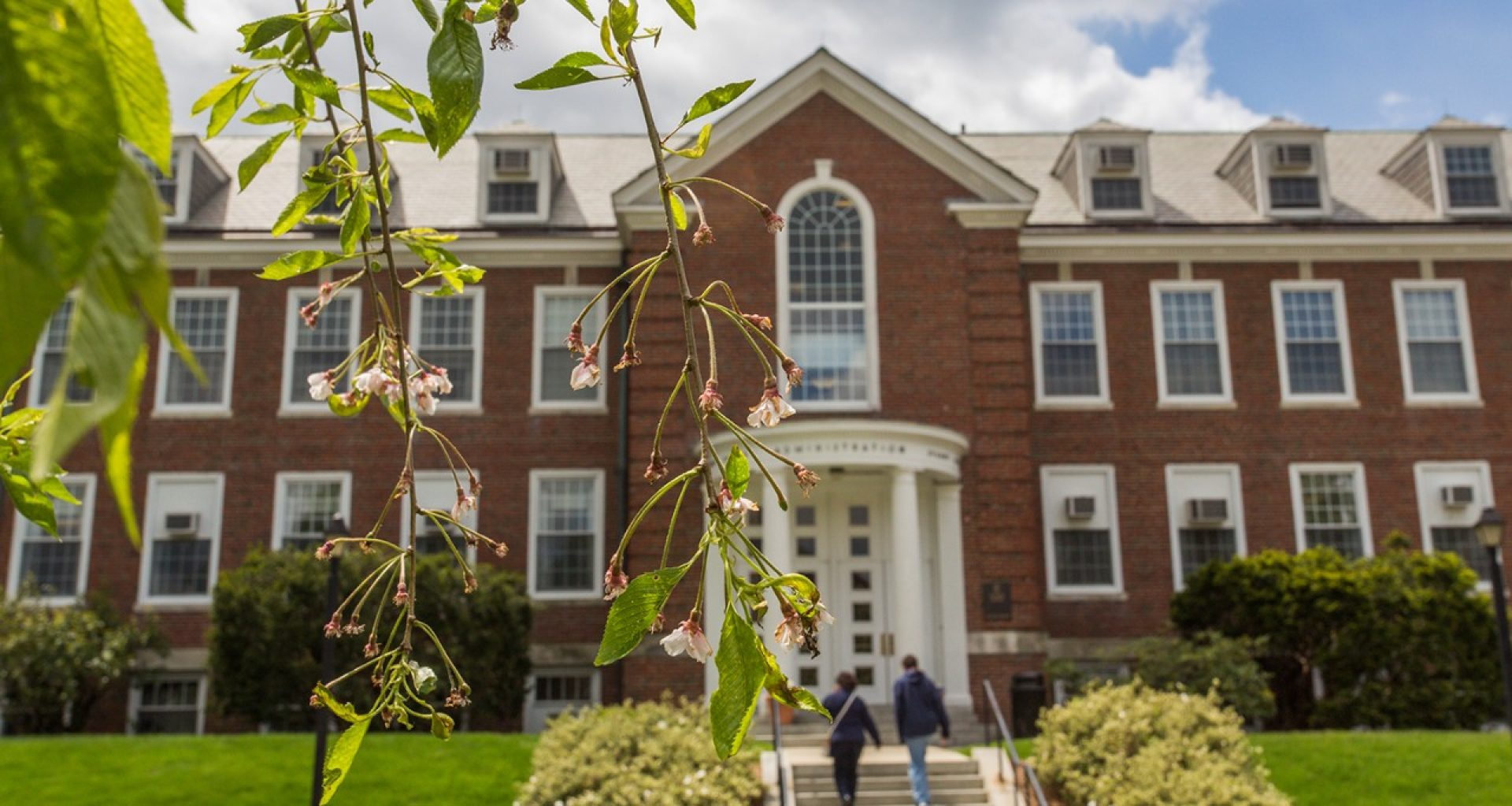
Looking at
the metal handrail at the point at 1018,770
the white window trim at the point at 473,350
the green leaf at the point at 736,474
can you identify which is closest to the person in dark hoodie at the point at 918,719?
the metal handrail at the point at 1018,770

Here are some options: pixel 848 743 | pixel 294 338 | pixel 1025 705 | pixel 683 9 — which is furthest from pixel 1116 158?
pixel 683 9

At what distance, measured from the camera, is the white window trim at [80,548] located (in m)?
21.8

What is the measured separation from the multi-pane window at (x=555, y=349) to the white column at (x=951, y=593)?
624cm

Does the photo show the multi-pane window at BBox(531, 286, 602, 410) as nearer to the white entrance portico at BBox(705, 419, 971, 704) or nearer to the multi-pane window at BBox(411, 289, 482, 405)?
the multi-pane window at BBox(411, 289, 482, 405)

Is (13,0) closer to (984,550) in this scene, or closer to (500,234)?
(984,550)

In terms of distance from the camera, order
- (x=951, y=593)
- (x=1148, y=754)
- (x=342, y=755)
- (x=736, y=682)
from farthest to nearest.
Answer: (x=951, y=593) → (x=1148, y=754) → (x=342, y=755) → (x=736, y=682)

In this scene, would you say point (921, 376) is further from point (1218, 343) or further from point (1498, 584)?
→ point (1498, 584)

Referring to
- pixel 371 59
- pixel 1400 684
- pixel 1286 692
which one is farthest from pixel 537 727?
pixel 371 59

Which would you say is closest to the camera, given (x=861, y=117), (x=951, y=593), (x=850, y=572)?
(x=951, y=593)

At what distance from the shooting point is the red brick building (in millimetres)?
20938

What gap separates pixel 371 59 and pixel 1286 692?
20.4m

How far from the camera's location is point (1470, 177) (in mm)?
24516

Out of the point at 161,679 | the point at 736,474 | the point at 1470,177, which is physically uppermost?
the point at 1470,177

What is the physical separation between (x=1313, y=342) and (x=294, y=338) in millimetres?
17577
